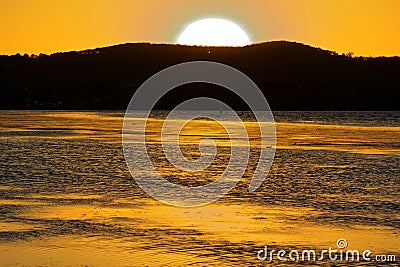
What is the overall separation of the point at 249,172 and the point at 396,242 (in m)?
16.7

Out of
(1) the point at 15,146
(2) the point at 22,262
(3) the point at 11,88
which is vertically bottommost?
(2) the point at 22,262

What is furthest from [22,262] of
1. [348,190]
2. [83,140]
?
[83,140]

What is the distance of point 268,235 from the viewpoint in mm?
18359

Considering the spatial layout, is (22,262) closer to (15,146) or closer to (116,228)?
(116,228)

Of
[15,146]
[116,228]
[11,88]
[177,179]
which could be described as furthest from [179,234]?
[11,88]

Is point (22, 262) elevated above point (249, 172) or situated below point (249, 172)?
below

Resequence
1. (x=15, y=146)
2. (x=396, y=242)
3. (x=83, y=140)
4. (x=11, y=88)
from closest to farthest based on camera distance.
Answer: (x=396, y=242)
(x=15, y=146)
(x=83, y=140)
(x=11, y=88)

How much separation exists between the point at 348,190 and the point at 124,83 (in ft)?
563

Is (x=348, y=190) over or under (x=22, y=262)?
over

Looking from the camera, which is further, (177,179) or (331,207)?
(177,179)

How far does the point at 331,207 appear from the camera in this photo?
75.5 feet

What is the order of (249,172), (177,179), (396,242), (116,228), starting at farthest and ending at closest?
(249,172)
(177,179)
(116,228)
(396,242)

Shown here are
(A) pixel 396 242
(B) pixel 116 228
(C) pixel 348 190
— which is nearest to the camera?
(A) pixel 396 242

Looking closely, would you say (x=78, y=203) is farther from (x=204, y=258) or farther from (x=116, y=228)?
(x=204, y=258)
